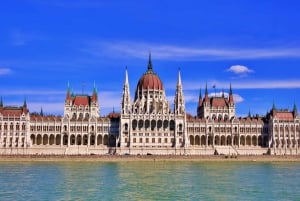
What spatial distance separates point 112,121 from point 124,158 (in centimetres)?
2505

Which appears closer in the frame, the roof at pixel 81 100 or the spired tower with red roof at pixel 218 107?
the roof at pixel 81 100

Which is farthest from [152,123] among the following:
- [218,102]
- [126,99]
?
[218,102]

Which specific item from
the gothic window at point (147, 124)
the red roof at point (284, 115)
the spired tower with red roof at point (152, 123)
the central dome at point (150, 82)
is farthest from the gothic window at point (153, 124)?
the red roof at point (284, 115)

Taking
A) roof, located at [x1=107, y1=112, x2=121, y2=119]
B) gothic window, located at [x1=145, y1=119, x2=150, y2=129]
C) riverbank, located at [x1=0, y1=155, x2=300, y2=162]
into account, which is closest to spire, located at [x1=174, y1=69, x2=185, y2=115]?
gothic window, located at [x1=145, y1=119, x2=150, y2=129]

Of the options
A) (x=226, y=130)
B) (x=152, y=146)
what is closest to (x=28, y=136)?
(x=152, y=146)

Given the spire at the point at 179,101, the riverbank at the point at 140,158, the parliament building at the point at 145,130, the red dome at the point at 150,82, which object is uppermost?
the red dome at the point at 150,82

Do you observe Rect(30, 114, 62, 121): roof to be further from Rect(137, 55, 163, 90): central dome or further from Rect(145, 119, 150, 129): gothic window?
Rect(137, 55, 163, 90): central dome

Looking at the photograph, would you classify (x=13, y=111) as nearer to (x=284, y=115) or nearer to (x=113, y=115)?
(x=113, y=115)

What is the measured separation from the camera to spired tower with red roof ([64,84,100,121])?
13925cm

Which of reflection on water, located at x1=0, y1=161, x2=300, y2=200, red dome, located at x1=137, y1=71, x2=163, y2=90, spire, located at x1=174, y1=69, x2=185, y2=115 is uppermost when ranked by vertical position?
red dome, located at x1=137, y1=71, x2=163, y2=90

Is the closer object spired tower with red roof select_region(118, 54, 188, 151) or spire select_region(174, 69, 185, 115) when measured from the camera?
spired tower with red roof select_region(118, 54, 188, 151)

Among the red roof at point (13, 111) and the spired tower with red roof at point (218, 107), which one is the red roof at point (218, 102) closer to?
the spired tower with red roof at point (218, 107)

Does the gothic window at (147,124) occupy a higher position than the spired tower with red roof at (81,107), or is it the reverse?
the spired tower with red roof at (81,107)

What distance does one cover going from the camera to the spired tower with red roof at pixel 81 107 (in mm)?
139250
